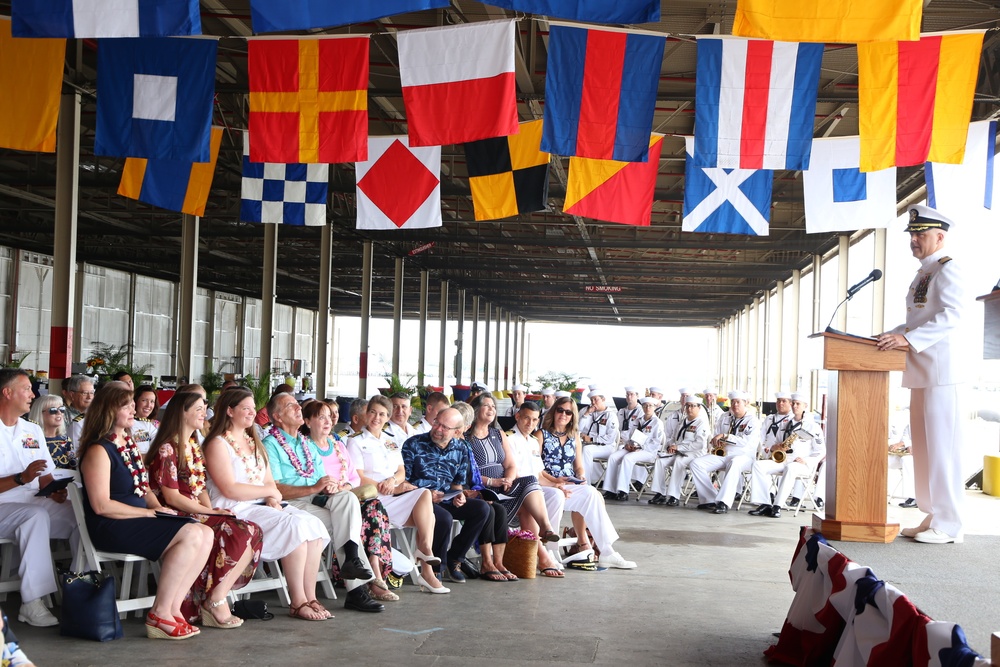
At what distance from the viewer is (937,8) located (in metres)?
10.9

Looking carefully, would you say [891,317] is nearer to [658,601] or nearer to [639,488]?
[639,488]

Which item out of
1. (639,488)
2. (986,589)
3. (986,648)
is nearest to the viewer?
(986,648)

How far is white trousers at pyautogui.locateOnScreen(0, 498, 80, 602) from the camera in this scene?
16.9 ft

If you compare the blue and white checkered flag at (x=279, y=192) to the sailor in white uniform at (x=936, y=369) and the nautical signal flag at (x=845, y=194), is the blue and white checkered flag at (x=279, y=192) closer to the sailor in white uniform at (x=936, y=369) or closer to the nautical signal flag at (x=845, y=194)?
the nautical signal flag at (x=845, y=194)

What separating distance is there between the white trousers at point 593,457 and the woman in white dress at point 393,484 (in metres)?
6.19

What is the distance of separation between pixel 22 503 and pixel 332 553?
1969 millimetres

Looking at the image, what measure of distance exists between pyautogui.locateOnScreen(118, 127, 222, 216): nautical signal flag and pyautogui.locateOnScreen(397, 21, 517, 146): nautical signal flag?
3.42 metres

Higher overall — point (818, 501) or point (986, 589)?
point (986, 589)

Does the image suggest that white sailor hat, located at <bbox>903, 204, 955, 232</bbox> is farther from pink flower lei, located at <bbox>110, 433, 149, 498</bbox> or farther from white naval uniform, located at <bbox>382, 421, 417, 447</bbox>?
pink flower lei, located at <bbox>110, 433, 149, 498</bbox>

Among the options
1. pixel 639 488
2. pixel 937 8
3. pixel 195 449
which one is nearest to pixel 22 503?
pixel 195 449

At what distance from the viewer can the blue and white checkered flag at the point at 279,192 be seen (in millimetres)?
11602

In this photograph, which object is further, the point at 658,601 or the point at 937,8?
the point at 937,8

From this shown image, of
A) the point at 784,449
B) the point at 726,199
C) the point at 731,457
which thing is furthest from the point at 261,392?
the point at 726,199

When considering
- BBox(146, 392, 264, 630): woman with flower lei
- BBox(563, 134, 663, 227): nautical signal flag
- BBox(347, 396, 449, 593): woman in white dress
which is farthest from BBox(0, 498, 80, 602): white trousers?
BBox(563, 134, 663, 227): nautical signal flag
